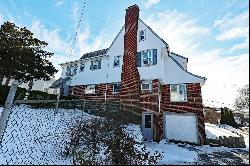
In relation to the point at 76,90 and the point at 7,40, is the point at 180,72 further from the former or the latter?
the point at 7,40

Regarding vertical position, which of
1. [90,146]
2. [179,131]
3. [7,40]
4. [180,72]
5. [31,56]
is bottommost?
[179,131]

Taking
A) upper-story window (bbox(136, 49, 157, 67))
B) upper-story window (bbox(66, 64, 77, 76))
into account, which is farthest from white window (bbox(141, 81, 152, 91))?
upper-story window (bbox(66, 64, 77, 76))

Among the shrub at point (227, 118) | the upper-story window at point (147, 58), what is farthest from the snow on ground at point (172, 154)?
the shrub at point (227, 118)

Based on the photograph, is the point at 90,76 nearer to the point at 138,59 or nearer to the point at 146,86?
the point at 138,59

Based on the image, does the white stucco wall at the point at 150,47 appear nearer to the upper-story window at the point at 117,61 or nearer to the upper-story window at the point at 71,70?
the upper-story window at the point at 117,61

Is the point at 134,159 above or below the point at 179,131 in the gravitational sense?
above

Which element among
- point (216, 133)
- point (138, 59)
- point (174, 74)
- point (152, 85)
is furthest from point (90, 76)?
point (216, 133)

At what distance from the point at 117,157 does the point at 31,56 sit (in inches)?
817

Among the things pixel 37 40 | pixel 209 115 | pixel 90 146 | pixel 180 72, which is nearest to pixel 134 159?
pixel 90 146

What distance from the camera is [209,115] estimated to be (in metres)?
36.3

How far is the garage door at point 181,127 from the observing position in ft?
65.9

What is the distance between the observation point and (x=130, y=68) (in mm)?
23391

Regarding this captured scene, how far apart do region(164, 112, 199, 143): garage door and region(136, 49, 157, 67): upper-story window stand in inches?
206

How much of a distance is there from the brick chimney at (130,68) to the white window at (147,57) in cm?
112
